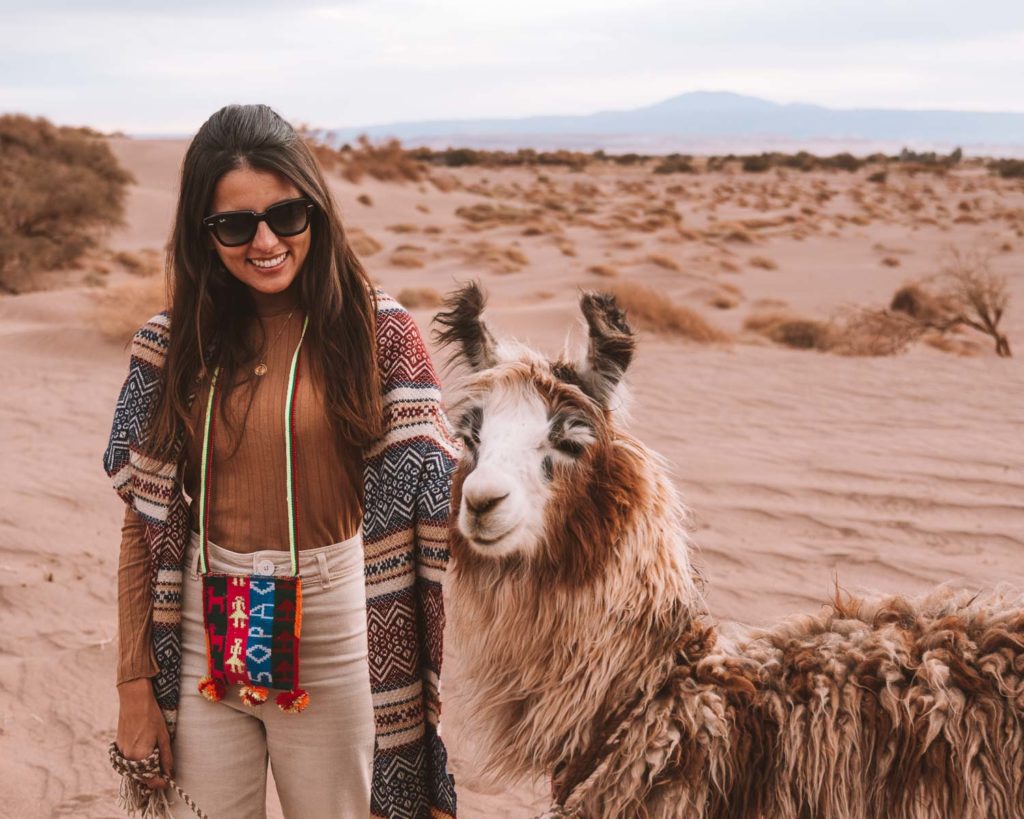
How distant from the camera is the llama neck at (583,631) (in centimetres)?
243

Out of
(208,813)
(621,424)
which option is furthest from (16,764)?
(621,424)

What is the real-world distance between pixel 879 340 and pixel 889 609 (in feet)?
35.1

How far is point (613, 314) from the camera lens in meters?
2.38

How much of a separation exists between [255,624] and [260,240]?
2.95 feet

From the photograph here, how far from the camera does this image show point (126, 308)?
12.2 m

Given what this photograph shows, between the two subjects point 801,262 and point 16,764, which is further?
point 801,262

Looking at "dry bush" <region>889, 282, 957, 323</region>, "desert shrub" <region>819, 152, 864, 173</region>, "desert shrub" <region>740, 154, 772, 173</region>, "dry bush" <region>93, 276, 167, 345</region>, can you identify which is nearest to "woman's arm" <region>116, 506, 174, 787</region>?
"dry bush" <region>93, 276, 167, 345</region>

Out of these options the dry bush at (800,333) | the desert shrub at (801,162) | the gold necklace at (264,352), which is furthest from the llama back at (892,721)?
the desert shrub at (801,162)

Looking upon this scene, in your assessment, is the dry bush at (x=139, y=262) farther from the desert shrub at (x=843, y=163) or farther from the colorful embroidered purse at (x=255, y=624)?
the desert shrub at (x=843, y=163)

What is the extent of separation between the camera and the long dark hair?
2.34 metres

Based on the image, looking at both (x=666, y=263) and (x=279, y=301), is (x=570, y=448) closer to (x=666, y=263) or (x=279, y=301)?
(x=279, y=301)

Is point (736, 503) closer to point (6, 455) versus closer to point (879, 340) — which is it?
point (6, 455)

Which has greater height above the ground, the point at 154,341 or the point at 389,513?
the point at 154,341

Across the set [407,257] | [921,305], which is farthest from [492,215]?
[921,305]
